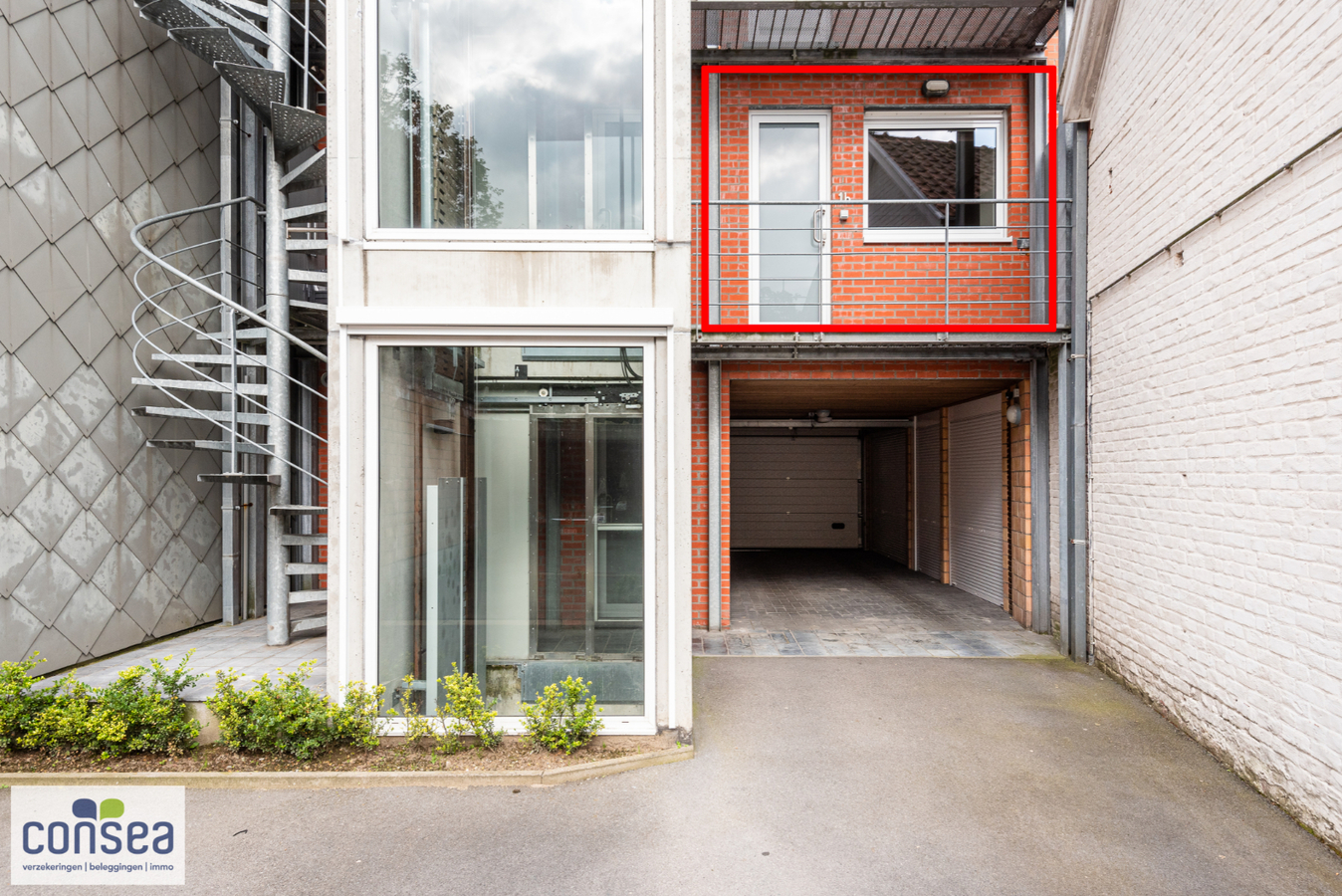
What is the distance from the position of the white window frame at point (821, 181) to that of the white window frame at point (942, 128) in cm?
35

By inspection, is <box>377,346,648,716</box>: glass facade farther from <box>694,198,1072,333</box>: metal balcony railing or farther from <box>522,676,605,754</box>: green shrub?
<box>694,198,1072,333</box>: metal balcony railing

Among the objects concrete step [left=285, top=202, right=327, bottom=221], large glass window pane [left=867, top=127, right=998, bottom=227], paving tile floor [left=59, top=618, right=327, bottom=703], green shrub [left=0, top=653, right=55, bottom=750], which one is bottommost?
Result: paving tile floor [left=59, top=618, right=327, bottom=703]

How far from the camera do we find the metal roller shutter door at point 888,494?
35.7 ft

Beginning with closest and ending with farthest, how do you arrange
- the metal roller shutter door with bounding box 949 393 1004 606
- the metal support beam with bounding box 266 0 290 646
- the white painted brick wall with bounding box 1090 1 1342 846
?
the white painted brick wall with bounding box 1090 1 1342 846 → the metal support beam with bounding box 266 0 290 646 → the metal roller shutter door with bounding box 949 393 1004 606

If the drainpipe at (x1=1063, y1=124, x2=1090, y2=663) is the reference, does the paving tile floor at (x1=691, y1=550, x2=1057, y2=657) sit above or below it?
below

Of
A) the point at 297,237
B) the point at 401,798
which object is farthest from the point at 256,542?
the point at 401,798

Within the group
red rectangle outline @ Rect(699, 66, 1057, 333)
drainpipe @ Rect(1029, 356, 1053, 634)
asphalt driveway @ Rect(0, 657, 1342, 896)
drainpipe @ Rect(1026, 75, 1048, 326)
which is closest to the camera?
asphalt driveway @ Rect(0, 657, 1342, 896)

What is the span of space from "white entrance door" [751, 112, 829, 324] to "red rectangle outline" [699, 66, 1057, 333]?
1.50ft

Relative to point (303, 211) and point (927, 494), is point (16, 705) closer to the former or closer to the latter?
point (303, 211)

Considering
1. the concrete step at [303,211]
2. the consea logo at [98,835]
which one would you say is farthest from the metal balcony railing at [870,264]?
the consea logo at [98,835]

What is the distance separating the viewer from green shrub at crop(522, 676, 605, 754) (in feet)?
12.3

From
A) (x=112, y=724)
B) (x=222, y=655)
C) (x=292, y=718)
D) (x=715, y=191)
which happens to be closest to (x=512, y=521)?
(x=292, y=718)

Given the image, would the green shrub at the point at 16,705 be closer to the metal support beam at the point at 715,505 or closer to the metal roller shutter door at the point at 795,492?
the metal support beam at the point at 715,505

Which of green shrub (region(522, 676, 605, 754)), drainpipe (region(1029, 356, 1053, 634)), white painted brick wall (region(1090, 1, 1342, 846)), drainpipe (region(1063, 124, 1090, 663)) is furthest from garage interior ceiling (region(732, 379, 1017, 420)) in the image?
green shrub (region(522, 676, 605, 754))
